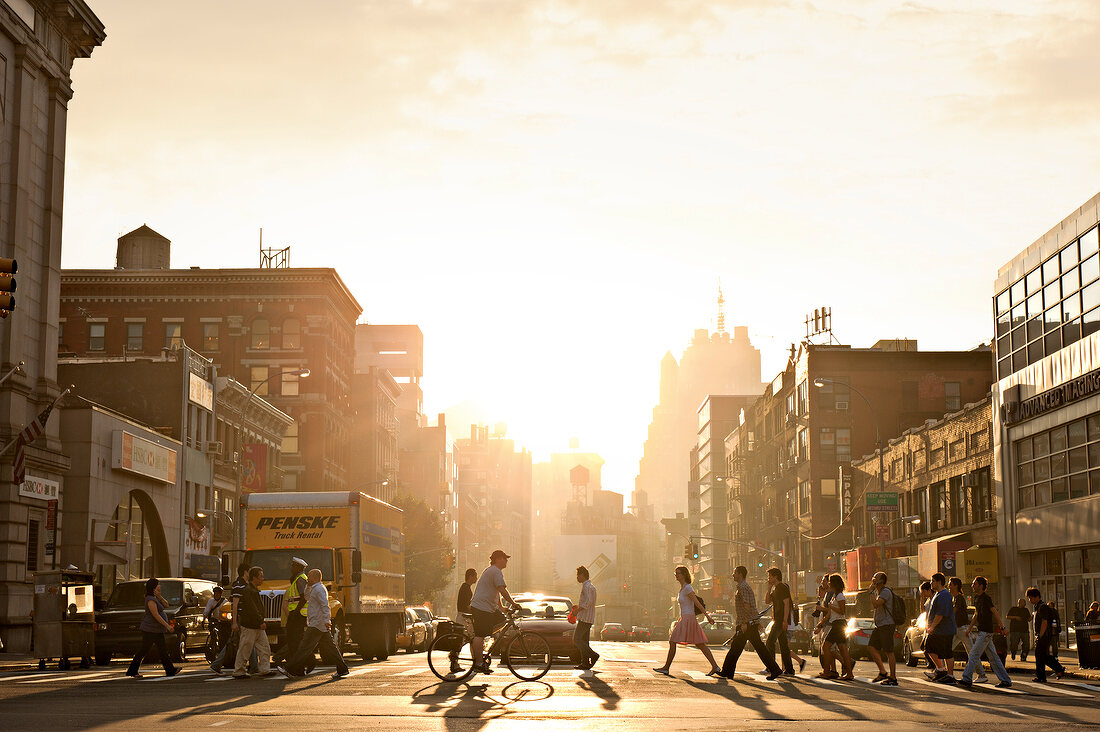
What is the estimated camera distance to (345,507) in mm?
28094

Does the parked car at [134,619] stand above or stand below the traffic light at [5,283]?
below

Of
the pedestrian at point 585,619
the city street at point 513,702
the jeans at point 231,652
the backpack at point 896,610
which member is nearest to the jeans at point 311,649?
the city street at point 513,702

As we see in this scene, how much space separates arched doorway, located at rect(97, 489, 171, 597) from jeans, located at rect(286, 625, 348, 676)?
1105 inches

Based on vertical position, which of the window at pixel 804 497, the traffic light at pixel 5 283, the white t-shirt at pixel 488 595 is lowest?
the white t-shirt at pixel 488 595

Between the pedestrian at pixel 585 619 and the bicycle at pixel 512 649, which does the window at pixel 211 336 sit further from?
the bicycle at pixel 512 649

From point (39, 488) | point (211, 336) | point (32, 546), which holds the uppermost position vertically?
point (211, 336)

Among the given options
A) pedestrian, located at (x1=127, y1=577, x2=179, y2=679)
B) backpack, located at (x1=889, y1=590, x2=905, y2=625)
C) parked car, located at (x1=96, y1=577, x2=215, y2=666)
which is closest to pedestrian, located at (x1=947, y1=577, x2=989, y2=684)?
backpack, located at (x1=889, y1=590, x2=905, y2=625)

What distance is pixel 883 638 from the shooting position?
2217 cm

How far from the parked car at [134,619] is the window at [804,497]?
2084 inches

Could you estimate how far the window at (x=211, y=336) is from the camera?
8088cm

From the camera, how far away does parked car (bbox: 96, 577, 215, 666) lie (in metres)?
29.7

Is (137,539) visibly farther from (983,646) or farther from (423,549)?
(423,549)

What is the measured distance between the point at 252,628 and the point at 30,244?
22317 mm

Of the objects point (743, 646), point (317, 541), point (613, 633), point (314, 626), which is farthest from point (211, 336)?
point (743, 646)
